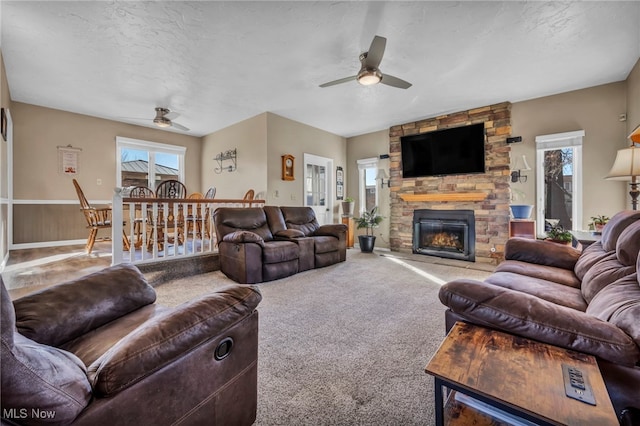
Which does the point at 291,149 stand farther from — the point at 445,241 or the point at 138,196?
the point at 445,241

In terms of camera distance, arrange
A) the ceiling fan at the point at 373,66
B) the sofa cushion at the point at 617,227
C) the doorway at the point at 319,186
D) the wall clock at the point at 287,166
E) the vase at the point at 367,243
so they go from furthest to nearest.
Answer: the doorway at the point at 319,186, the vase at the point at 367,243, the wall clock at the point at 287,166, the ceiling fan at the point at 373,66, the sofa cushion at the point at 617,227

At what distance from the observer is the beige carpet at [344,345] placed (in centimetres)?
133

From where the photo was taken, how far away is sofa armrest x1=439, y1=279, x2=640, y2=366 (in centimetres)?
89

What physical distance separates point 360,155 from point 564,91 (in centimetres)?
376

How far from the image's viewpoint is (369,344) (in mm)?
1927

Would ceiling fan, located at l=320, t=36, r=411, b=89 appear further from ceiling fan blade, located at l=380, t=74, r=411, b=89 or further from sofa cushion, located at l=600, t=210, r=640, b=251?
sofa cushion, located at l=600, t=210, r=640, b=251

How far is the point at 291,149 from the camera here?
220 inches

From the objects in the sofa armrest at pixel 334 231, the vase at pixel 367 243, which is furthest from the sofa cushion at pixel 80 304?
the vase at pixel 367 243

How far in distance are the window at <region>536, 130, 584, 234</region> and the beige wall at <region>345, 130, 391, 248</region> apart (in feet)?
8.76

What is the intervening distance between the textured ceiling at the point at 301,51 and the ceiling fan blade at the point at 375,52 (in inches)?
8.7

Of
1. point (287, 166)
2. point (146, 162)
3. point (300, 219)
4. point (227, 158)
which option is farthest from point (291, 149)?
point (146, 162)

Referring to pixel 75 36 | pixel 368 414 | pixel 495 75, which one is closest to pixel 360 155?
pixel 495 75

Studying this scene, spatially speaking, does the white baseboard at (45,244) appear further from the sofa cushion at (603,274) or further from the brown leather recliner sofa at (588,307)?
the sofa cushion at (603,274)

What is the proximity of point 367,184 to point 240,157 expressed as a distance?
2993 millimetres
